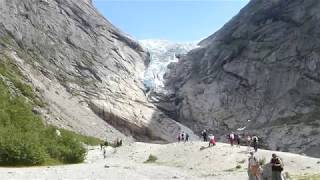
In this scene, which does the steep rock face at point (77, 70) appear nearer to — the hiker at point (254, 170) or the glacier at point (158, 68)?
the glacier at point (158, 68)

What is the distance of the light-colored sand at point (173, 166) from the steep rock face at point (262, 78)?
43905mm

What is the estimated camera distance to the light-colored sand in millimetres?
38094

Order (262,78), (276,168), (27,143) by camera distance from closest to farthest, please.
A: (276,168) < (27,143) < (262,78)

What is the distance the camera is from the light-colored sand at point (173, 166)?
3809cm

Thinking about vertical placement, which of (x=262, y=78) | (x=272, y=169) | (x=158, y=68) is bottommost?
(x=272, y=169)

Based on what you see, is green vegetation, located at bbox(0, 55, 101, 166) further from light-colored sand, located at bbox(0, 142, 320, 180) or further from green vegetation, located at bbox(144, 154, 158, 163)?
green vegetation, located at bbox(144, 154, 158, 163)

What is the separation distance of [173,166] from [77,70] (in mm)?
84319

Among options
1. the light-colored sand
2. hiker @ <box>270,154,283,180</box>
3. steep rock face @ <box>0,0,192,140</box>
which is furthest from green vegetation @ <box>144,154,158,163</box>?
hiker @ <box>270,154,283,180</box>

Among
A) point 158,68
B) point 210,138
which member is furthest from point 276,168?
point 158,68

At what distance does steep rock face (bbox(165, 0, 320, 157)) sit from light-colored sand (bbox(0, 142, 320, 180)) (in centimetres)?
4390

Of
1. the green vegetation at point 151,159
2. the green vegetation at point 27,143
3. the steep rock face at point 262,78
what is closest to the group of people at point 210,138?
the green vegetation at point 151,159

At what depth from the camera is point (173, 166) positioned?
183 feet

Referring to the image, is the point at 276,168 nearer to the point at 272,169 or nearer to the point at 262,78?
the point at 272,169

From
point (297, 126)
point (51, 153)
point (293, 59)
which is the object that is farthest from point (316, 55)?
point (51, 153)
